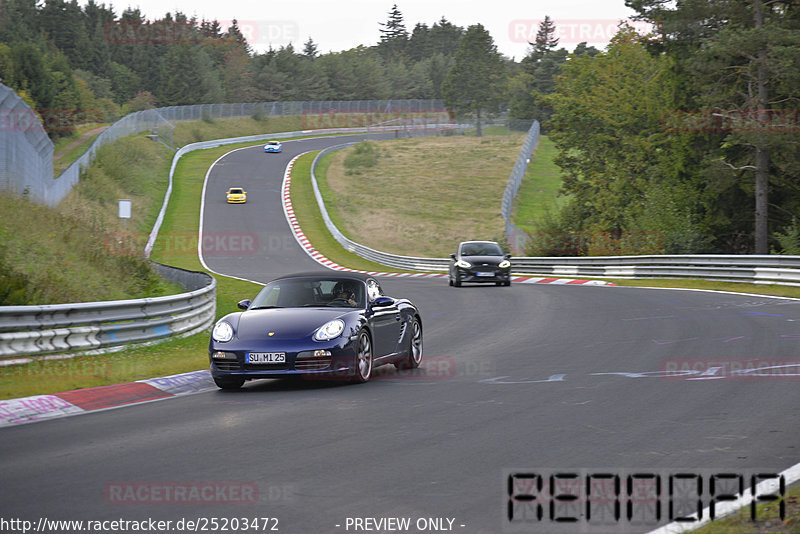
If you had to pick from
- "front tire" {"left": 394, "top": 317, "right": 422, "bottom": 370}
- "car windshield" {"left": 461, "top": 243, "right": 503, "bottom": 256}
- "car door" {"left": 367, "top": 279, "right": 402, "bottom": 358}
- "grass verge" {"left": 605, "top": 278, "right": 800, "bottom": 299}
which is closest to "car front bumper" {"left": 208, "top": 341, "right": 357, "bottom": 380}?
"car door" {"left": 367, "top": 279, "right": 402, "bottom": 358}

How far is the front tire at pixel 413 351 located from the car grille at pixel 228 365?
9.32ft

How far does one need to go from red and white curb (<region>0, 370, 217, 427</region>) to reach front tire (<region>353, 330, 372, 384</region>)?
1.91m

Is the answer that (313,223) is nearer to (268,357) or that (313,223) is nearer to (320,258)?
(320,258)

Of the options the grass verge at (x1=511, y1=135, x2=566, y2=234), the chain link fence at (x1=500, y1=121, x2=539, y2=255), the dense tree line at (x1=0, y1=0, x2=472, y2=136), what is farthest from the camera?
the dense tree line at (x1=0, y1=0, x2=472, y2=136)

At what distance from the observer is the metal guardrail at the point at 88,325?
12586 mm

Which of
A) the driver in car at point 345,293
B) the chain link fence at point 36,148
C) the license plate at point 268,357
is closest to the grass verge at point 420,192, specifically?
the chain link fence at point 36,148

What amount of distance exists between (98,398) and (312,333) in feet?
8.33

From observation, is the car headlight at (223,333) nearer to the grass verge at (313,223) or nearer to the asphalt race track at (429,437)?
the asphalt race track at (429,437)

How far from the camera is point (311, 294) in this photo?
12.8m

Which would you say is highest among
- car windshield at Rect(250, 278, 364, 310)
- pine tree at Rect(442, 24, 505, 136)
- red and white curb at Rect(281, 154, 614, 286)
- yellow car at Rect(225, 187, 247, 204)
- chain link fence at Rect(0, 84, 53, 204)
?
pine tree at Rect(442, 24, 505, 136)

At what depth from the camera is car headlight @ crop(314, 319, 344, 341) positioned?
1138 centimetres

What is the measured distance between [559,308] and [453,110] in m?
117

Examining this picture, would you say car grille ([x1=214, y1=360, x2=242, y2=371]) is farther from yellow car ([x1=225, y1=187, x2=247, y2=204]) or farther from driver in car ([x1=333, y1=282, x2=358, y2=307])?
yellow car ([x1=225, y1=187, x2=247, y2=204])

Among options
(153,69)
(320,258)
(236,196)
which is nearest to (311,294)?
(320,258)
